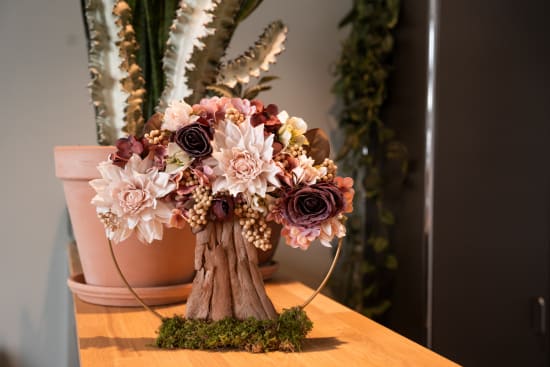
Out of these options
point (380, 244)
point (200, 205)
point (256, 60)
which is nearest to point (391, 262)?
point (380, 244)

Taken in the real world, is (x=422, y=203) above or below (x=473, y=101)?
below

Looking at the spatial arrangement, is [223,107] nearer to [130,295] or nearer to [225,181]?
[225,181]

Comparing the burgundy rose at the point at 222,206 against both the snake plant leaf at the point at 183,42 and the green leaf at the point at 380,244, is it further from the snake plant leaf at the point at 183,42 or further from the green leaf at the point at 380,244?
the green leaf at the point at 380,244

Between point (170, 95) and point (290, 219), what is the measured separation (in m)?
0.64

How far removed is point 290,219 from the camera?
2.56 feet

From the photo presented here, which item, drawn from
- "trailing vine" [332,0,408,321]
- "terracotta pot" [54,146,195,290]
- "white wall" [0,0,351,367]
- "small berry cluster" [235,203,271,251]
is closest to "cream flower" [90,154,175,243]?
"small berry cluster" [235,203,271,251]

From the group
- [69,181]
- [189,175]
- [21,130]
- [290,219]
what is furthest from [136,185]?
[21,130]

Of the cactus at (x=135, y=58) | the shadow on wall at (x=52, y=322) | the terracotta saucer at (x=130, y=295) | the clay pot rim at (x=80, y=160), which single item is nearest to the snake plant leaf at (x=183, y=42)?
the cactus at (x=135, y=58)

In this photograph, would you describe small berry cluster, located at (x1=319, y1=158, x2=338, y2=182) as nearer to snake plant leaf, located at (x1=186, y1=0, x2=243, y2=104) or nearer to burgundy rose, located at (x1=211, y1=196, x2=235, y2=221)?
burgundy rose, located at (x1=211, y1=196, x2=235, y2=221)

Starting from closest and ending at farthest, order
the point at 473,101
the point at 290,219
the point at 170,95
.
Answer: the point at 290,219
the point at 170,95
the point at 473,101

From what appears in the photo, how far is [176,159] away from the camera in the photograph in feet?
2.66

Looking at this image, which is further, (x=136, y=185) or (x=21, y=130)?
(x=21, y=130)

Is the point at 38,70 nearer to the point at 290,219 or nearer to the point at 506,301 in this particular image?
the point at 290,219

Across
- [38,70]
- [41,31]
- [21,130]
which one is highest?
[41,31]
